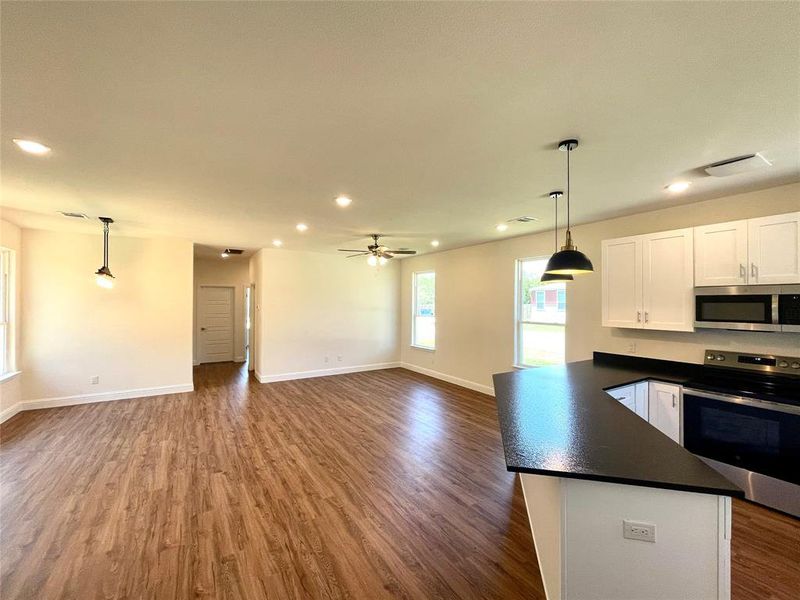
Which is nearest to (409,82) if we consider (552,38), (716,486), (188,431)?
(552,38)

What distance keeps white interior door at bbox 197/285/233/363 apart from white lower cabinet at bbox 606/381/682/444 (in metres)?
9.26

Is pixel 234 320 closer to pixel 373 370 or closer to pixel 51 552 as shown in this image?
pixel 373 370

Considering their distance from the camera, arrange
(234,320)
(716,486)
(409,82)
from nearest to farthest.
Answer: (716,486) < (409,82) < (234,320)

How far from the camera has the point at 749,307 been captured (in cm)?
289

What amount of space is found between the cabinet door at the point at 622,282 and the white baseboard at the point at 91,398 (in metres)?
6.81

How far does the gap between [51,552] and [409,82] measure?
355 cm

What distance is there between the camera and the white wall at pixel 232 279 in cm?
888

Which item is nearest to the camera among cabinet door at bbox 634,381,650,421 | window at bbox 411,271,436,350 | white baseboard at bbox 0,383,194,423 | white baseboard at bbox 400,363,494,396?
cabinet door at bbox 634,381,650,421

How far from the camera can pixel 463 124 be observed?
1973 millimetres

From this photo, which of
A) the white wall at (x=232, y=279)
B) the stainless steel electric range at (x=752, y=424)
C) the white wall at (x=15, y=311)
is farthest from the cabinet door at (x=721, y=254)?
the white wall at (x=232, y=279)

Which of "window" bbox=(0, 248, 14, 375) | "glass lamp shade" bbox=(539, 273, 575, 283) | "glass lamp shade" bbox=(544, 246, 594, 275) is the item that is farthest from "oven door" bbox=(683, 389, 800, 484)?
"window" bbox=(0, 248, 14, 375)

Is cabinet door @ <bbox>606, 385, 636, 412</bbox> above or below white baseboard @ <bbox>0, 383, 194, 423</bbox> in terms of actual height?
above

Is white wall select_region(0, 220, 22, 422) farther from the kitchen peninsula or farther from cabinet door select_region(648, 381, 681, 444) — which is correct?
cabinet door select_region(648, 381, 681, 444)

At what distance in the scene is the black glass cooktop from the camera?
8.34 feet
